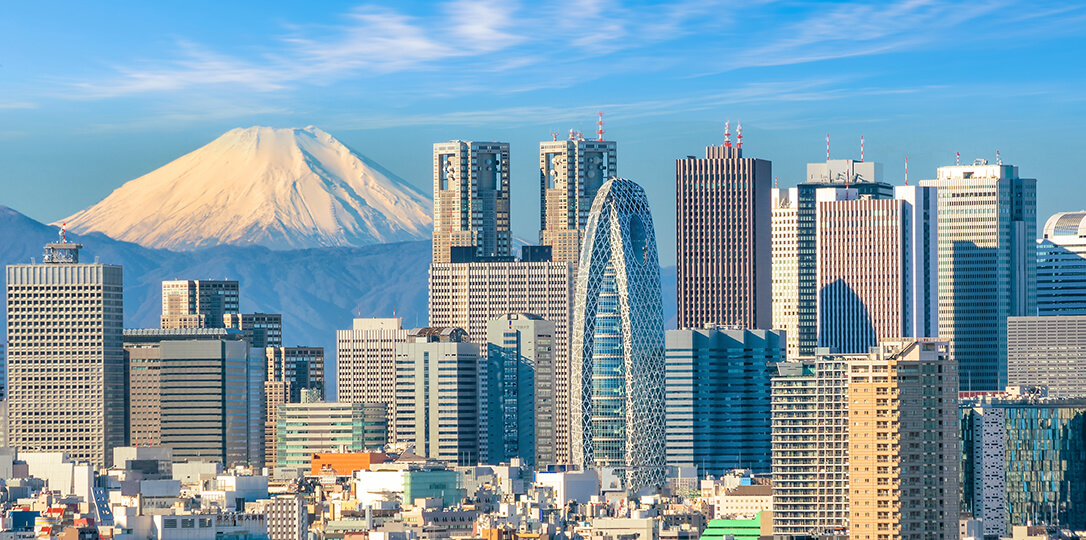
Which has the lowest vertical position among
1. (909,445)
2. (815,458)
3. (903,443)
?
(815,458)

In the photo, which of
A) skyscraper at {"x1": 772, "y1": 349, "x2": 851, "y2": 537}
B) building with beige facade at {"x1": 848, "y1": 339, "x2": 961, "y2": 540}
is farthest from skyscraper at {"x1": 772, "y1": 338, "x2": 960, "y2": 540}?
skyscraper at {"x1": 772, "y1": 349, "x2": 851, "y2": 537}

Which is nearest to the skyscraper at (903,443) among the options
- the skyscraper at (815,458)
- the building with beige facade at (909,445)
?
the building with beige facade at (909,445)

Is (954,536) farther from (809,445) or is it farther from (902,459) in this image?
(809,445)

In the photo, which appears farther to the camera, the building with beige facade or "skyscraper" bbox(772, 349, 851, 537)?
"skyscraper" bbox(772, 349, 851, 537)

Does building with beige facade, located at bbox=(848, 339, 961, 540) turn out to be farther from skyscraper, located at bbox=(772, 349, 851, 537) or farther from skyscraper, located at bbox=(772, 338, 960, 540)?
skyscraper, located at bbox=(772, 349, 851, 537)

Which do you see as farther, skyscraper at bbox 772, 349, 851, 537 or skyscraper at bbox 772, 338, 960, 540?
skyscraper at bbox 772, 349, 851, 537

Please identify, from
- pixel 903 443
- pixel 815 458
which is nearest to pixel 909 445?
pixel 903 443

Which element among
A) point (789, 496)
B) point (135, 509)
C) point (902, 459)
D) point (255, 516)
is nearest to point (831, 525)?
point (789, 496)

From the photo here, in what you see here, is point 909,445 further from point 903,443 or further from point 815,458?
point 815,458
